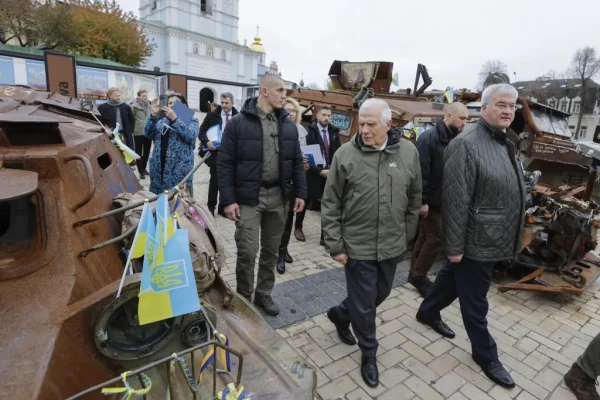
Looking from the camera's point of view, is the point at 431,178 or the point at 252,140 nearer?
the point at 252,140

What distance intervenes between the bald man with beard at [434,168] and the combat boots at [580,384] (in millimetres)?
1490

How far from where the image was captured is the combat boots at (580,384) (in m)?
2.68

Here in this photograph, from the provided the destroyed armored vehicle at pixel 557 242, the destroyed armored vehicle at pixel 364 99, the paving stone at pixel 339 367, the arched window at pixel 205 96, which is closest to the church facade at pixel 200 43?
the arched window at pixel 205 96

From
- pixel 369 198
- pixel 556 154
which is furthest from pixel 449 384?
pixel 556 154

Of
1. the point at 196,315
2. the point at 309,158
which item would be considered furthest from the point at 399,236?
the point at 309,158

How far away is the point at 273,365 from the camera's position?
1752 millimetres

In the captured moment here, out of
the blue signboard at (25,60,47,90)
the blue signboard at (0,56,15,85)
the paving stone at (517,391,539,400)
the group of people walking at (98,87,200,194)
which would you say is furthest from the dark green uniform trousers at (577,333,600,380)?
the blue signboard at (0,56,15,85)

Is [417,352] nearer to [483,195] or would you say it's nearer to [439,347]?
[439,347]

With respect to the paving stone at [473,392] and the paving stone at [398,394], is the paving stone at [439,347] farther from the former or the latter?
the paving stone at [398,394]

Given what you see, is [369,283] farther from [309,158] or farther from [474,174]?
[309,158]

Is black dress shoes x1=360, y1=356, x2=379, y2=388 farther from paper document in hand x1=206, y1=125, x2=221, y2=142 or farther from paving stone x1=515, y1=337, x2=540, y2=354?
paper document in hand x1=206, y1=125, x2=221, y2=142

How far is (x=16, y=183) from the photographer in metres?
1.45

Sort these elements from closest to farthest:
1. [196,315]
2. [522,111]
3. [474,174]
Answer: [196,315]
[474,174]
[522,111]

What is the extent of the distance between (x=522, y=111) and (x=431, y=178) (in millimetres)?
3862
